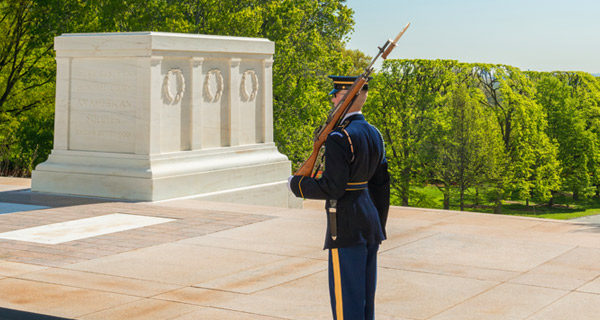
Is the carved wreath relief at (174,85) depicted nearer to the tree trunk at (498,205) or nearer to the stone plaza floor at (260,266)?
the stone plaza floor at (260,266)

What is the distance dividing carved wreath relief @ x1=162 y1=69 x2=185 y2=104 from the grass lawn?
29.7 metres

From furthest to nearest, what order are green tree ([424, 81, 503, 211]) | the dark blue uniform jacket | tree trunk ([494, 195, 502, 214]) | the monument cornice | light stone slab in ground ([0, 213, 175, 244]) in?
tree trunk ([494, 195, 502, 214]) < green tree ([424, 81, 503, 211]) < the monument cornice < light stone slab in ground ([0, 213, 175, 244]) < the dark blue uniform jacket

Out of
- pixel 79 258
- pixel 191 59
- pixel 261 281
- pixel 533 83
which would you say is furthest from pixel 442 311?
pixel 533 83

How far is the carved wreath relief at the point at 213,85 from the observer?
11.9 m

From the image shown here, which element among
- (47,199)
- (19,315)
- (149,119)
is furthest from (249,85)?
(19,315)

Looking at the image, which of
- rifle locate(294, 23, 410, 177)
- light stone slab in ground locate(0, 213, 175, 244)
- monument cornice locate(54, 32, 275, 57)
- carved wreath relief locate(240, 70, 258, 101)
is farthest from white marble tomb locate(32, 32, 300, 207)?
rifle locate(294, 23, 410, 177)

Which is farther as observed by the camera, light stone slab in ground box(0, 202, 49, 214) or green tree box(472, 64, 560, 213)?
green tree box(472, 64, 560, 213)

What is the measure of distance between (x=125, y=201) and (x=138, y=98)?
1481 mm

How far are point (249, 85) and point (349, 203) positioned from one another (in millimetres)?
8868

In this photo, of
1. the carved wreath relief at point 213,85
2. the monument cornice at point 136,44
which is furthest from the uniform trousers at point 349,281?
the carved wreath relief at point 213,85

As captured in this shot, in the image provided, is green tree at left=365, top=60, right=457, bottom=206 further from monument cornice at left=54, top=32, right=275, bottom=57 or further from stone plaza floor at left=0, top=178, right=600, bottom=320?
stone plaza floor at left=0, top=178, right=600, bottom=320

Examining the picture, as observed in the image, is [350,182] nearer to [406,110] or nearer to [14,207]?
[14,207]

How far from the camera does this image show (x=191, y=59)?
11453 mm

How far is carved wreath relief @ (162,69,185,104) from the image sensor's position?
436 inches
